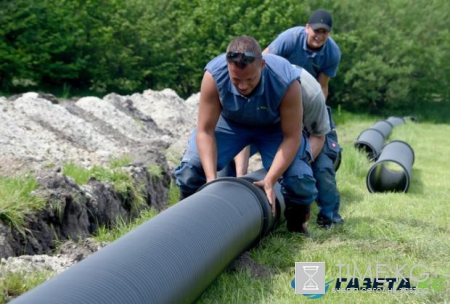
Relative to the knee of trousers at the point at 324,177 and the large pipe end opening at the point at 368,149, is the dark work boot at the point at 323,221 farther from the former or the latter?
the large pipe end opening at the point at 368,149

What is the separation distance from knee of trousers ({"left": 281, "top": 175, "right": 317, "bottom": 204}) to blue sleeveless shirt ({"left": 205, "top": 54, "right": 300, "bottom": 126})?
1.57ft

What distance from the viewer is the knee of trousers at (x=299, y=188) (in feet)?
16.1

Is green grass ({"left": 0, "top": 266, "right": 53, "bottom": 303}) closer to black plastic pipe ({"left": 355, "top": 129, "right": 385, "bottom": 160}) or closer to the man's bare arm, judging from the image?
the man's bare arm

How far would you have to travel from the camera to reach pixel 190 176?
198 inches

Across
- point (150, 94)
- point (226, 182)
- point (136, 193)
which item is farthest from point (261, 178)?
point (150, 94)

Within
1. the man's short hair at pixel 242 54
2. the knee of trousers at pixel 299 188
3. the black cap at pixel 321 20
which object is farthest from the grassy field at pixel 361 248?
the black cap at pixel 321 20

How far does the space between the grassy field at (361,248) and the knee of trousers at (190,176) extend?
0.50 metres

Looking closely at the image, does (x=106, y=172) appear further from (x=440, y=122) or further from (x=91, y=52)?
(x=440, y=122)

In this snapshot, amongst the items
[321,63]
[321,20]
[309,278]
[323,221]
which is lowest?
[323,221]

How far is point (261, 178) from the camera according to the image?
496 centimetres

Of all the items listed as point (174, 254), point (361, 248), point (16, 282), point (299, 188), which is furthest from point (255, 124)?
point (16, 282)

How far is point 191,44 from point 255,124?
15.9m

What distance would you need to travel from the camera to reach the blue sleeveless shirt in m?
4.53

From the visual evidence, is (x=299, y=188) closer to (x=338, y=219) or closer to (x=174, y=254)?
(x=338, y=219)
